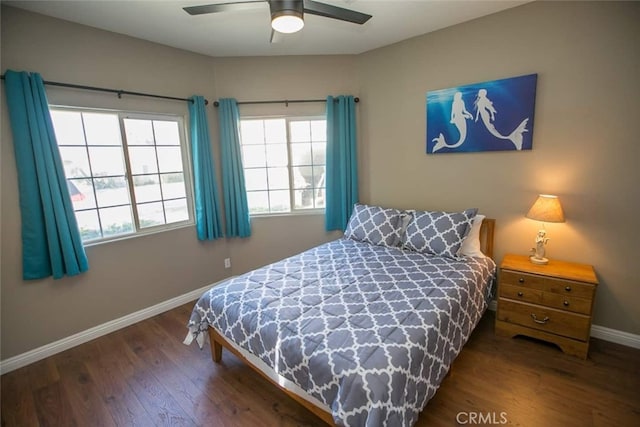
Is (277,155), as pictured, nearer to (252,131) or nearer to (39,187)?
(252,131)

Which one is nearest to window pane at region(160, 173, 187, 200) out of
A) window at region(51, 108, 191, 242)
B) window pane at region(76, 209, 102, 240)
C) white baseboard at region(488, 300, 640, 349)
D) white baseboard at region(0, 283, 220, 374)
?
window at region(51, 108, 191, 242)

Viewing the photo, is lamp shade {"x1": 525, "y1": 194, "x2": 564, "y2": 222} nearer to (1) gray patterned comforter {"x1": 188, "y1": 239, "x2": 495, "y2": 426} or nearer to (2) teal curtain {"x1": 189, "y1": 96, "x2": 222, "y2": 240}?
(1) gray patterned comforter {"x1": 188, "y1": 239, "x2": 495, "y2": 426}

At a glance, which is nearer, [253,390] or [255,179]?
[253,390]

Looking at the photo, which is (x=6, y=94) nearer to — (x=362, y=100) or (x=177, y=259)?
(x=177, y=259)

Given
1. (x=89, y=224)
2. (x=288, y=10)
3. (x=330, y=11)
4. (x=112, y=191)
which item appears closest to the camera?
(x=288, y=10)

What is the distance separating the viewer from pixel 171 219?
3.04 meters

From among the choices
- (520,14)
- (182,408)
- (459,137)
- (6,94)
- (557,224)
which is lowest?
(182,408)

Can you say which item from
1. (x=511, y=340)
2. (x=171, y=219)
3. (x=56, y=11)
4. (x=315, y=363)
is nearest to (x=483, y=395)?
(x=511, y=340)

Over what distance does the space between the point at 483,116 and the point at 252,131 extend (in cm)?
236

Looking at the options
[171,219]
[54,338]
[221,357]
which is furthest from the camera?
[171,219]

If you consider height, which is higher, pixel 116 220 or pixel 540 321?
pixel 116 220

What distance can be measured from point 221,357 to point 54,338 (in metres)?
1.41

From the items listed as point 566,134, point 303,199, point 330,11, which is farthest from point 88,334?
point 566,134

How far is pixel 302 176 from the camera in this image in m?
3.50
